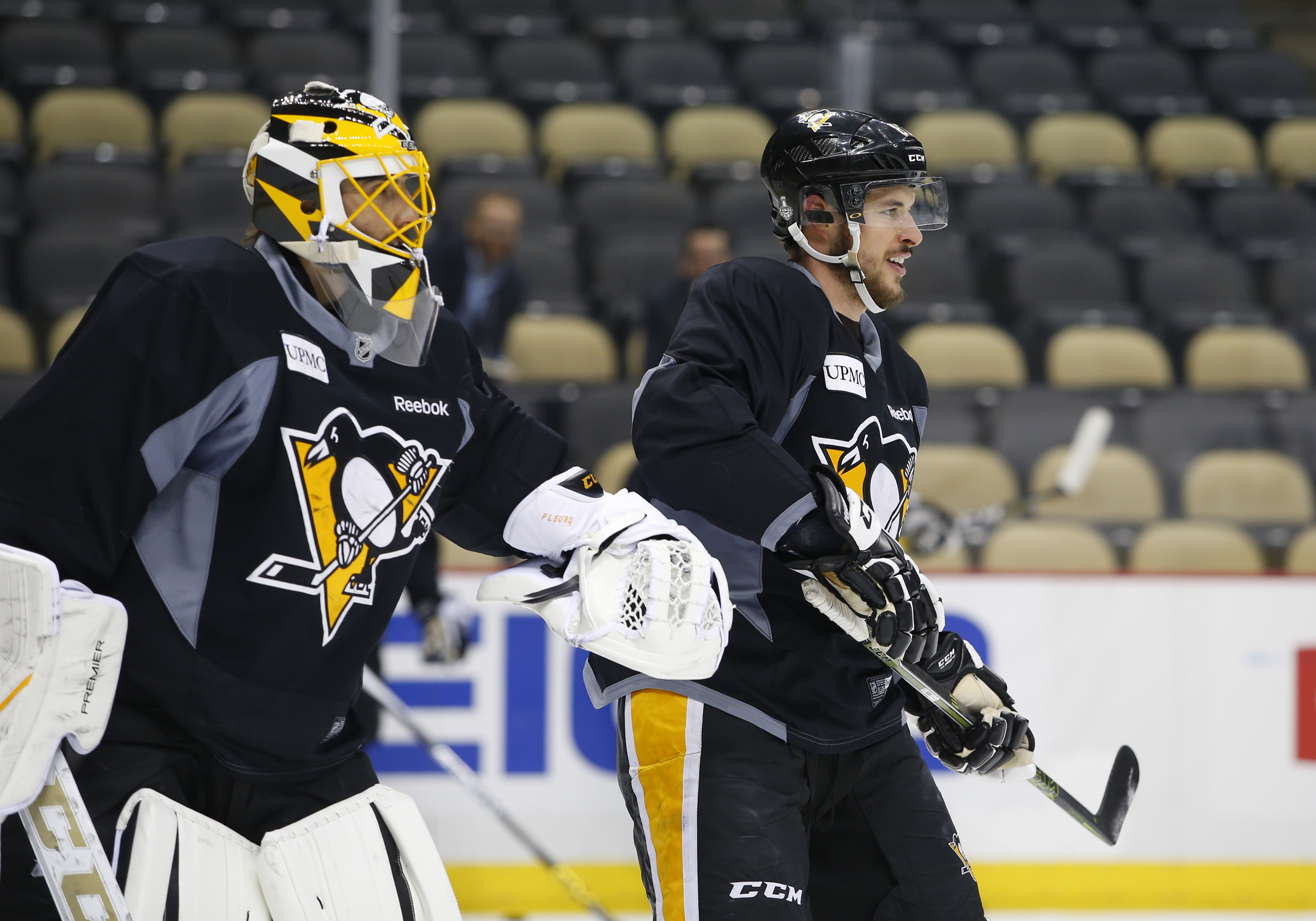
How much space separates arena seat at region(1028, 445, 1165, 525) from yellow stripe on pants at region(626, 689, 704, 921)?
136 inches

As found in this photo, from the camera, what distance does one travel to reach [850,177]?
2.15m

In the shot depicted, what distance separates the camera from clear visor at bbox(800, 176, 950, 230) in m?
2.15

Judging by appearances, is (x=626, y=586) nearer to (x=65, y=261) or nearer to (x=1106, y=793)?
(x=1106, y=793)

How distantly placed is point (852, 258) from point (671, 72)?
584cm

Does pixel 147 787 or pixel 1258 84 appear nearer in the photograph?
pixel 147 787

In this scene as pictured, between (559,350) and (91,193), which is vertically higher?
(91,193)

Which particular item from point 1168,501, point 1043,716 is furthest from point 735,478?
point 1168,501

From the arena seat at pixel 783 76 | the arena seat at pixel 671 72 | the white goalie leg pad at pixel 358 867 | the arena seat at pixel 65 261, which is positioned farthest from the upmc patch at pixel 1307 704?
the arena seat at pixel 65 261

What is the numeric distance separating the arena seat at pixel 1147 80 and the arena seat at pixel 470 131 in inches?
135

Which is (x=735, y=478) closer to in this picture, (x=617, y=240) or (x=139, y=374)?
(x=139, y=374)

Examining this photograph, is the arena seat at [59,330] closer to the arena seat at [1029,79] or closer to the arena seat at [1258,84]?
the arena seat at [1029,79]

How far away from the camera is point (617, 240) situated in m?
6.47

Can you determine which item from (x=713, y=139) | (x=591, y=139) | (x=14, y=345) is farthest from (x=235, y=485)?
(x=713, y=139)

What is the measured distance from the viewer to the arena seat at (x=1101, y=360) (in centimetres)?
602
